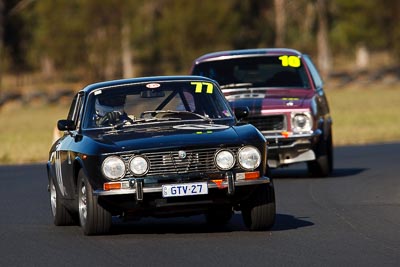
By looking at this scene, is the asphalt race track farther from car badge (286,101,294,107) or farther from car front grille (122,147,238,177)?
car badge (286,101,294,107)

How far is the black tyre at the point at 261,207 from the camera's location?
11367 millimetres

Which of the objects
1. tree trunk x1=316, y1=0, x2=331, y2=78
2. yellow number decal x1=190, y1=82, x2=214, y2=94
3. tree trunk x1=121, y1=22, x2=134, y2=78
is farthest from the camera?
tree trunk x1=316, y1=0, x2=331, y2=78

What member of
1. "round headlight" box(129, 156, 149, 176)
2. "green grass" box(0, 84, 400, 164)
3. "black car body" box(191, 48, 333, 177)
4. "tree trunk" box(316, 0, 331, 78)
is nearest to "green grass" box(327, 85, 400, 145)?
"green grass" box(0, 84, 400, 164)

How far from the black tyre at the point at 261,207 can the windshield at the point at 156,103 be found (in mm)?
1216

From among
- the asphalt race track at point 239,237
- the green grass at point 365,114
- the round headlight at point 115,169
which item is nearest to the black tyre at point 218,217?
the asphalt race track at point 239,237

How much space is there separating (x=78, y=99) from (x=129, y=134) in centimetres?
182

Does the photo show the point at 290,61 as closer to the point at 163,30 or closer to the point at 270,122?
the point at 270,122

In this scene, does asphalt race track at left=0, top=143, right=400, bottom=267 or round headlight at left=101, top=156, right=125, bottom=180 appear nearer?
asphalt race track at left=0, top=143, right=400, bottom=267

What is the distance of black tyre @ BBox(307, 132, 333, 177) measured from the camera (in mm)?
18742

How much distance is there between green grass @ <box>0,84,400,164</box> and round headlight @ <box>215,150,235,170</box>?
1583 cm

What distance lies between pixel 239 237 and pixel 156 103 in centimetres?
196

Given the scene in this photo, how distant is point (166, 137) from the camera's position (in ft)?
37.3

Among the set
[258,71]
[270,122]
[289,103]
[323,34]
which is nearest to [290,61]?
[258,71]

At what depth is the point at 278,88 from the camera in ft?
63.0
